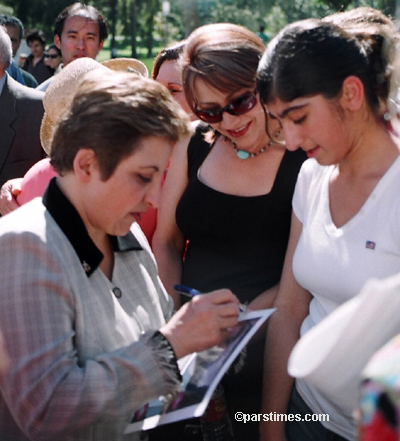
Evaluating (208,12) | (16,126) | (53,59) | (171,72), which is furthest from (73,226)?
(208,12)

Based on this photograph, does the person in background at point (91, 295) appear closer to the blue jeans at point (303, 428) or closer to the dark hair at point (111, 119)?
the dark hair at point (111, 119)

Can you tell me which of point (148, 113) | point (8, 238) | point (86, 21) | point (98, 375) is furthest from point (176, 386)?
point (86, 21)

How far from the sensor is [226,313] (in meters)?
1.66

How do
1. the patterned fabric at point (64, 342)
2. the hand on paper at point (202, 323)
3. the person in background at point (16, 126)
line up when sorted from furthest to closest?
the person in background at point (16, 126) → the hand on paper at point (202, 323) → the patterned fabric at point (64, 342)

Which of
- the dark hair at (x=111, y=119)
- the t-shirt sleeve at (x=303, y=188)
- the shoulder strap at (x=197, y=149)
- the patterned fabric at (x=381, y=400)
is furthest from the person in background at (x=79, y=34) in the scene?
the patterned fabric at (x=381, y=400)

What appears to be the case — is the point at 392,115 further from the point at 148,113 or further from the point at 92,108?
the point at 92,108

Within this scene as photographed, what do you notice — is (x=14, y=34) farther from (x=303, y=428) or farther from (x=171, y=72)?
(x=303, y=428)

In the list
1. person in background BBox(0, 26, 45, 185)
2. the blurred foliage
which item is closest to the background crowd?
person in background BBox(0, 26, 45, 185)

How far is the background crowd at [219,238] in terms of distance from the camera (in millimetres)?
1469

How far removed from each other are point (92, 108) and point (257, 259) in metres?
1.07

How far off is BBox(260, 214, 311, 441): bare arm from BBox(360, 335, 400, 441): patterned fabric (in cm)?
127

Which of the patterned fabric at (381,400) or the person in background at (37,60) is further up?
the patterned fabric at (381,400)

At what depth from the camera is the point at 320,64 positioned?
1.78 metres

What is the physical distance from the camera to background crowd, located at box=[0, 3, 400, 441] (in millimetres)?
1469
